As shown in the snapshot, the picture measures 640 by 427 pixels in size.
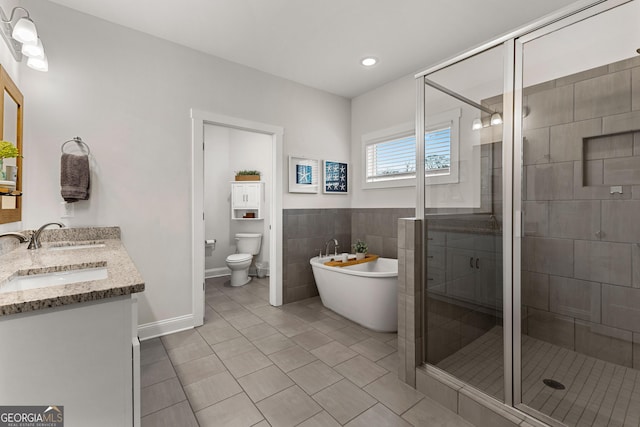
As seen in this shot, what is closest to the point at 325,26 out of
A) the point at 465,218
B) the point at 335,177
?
the point at 335,177

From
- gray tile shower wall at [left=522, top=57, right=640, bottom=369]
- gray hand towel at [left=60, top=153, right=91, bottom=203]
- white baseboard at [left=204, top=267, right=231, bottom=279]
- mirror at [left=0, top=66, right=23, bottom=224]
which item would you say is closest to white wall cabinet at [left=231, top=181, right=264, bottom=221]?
white baseboard at [left=204, top=267, right=231, bottom=279]

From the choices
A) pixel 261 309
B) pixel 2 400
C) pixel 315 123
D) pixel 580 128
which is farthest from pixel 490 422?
pixel 315 123

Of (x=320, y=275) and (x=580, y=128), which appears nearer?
(x=580, y=128)

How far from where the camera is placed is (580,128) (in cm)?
186

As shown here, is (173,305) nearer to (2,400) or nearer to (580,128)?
(2,400)

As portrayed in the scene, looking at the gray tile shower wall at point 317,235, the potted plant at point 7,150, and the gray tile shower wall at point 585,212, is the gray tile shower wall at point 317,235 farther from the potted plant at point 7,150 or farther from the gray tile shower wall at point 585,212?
the potted plant at point 7,150

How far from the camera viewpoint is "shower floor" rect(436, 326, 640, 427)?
149 centimetres

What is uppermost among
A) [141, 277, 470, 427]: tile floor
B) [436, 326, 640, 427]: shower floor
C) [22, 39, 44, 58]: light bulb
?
[22, 39, 44, 58]: light bulb

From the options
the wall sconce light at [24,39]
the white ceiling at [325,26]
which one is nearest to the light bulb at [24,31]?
the wall sconce light at [24,39]

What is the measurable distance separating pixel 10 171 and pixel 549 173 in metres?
3.25

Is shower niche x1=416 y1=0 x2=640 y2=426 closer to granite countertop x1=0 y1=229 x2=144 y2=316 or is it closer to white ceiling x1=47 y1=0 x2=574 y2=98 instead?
white ceiling x1=47 y1=0 x2=574 y2=98

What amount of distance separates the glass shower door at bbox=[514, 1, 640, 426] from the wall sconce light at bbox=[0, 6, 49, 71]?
111 inches

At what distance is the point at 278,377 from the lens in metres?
2.03

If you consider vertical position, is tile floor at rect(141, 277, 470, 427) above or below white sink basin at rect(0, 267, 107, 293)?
below
